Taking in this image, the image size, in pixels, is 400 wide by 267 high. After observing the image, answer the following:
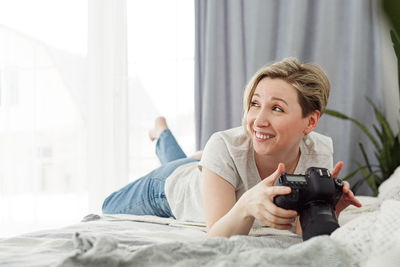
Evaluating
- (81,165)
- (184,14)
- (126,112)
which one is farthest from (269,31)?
(81,165)

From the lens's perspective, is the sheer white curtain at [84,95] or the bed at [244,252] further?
the sheer white curtain at [84,95]

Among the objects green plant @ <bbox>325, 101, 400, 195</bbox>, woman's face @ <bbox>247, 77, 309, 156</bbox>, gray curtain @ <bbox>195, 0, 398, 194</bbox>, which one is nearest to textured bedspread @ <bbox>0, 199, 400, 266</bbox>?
woman's face @ <bbox>247, 77, 309, 156</bbox>

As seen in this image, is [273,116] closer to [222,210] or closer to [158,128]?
[222,210]

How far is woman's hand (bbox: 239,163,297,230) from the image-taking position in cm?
84

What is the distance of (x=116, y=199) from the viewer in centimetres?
174

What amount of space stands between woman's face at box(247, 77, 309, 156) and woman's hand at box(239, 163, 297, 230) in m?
0.26

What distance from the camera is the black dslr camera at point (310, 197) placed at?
778 mm

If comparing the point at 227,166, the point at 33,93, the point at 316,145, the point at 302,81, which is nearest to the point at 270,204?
the point at 227,166

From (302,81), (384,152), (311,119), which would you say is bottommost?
(384,152)

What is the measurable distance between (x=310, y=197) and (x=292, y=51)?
5.56ft

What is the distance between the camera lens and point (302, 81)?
118cm

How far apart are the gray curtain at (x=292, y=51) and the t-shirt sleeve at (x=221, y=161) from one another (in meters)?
1.20

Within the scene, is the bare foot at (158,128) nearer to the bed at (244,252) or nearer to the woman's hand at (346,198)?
the woman's hand at (346,198)

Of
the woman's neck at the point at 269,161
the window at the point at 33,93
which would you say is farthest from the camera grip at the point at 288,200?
the window at the point at 33,93
